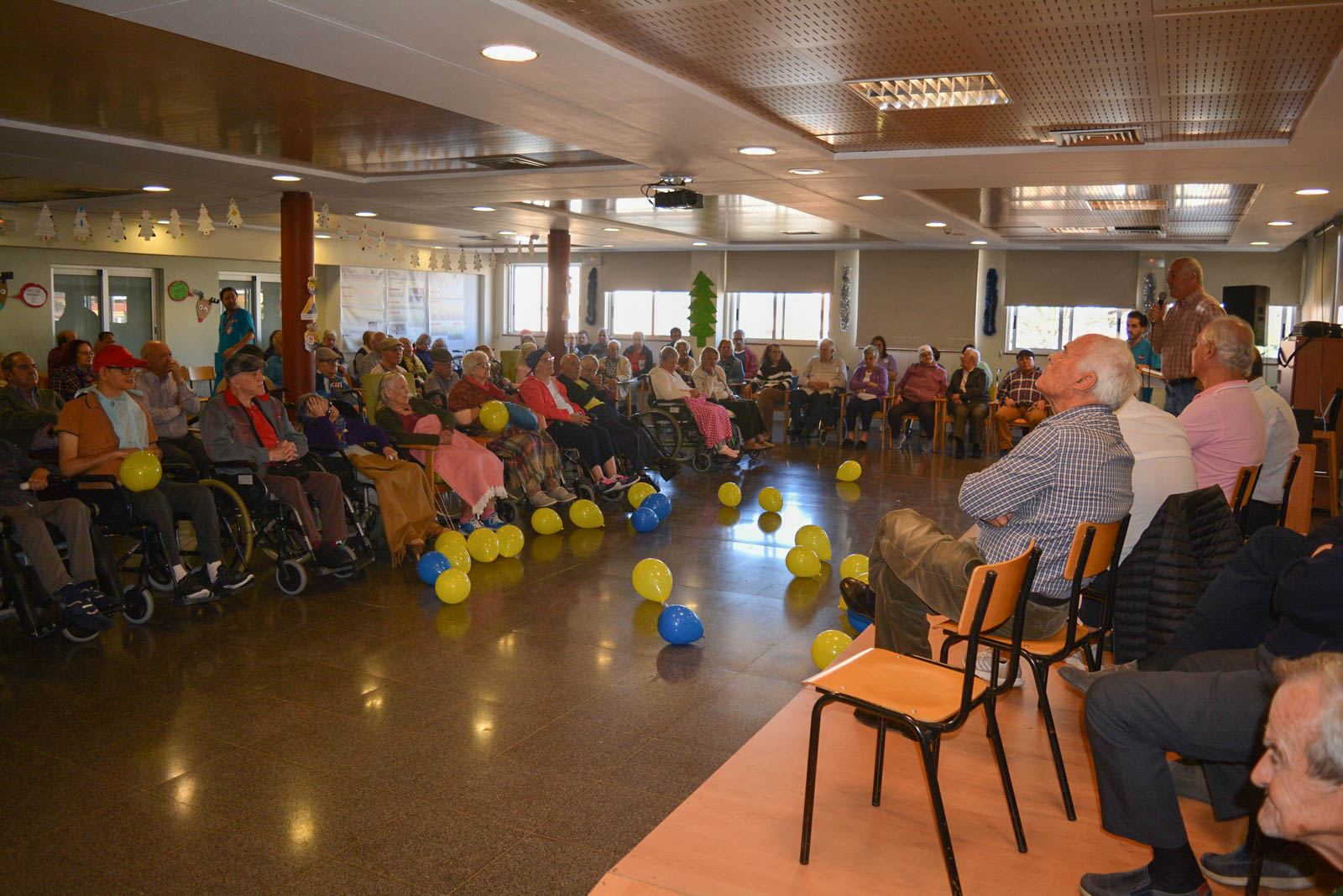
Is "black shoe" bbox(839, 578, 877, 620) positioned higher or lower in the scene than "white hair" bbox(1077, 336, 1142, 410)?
lower

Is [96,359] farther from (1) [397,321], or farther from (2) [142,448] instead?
(1) [397,321]

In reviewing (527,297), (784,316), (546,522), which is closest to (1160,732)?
(546,522)

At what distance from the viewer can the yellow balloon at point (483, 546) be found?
594 cm

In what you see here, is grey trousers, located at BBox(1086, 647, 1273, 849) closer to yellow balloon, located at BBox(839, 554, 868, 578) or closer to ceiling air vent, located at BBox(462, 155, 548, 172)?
yellow balloon, located at BBox(839, 554, 868, 578)

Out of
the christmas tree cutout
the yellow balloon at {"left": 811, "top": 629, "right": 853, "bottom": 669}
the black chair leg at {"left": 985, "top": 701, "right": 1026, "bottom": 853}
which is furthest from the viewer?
the christmas tree cutout

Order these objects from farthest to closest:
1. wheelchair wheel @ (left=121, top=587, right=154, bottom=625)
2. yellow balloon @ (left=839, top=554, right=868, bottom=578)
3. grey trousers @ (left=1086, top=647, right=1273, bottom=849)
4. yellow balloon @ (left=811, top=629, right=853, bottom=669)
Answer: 1. yellow balloon @ (left=839, top=554, right=868, bottom=578)
2. wheelchair wheel @ (left=121, top=587, right=154, bottom=625)
3. yellow balloon @ (left=811, top=629, right=853, bottom=669)
4. grey trousers @ (left=1086, top=647, right=1273, bottom=849)

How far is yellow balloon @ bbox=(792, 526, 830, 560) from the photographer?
5.90 meters

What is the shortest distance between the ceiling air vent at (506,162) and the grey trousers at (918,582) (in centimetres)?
536

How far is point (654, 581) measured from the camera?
16.7 ft

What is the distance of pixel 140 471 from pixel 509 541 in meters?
2.13

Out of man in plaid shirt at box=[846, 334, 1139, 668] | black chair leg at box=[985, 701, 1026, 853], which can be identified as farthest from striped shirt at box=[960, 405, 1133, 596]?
black chair leg at box=[985, 701, 1026, 853]

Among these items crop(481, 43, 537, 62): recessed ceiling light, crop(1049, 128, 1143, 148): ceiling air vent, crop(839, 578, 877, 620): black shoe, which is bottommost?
crop(839, 578, 877, 620): black shoe

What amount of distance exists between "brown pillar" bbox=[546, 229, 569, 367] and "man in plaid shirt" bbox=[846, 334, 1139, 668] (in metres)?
9.98

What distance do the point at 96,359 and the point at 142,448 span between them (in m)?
0.47
